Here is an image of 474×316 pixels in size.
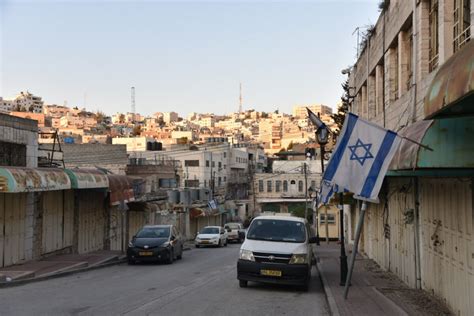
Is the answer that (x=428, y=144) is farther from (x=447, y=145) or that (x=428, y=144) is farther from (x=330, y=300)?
(x=330, y=300)

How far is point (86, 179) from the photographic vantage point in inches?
917

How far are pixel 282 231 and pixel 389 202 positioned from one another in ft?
16.1

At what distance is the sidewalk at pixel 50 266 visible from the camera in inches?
624

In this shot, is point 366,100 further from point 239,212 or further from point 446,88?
point 239,212

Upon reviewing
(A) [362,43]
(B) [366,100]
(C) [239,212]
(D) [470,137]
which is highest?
(A) [362,43]

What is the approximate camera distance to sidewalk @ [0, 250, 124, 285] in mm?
15844

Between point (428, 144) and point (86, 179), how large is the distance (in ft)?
55.4

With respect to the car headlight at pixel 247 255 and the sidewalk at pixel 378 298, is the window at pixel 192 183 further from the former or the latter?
the car headlight at pixel 247 255

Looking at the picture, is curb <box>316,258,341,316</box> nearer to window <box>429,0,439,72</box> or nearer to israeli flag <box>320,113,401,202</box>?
israeli flag <box>320,113,401,202</box>

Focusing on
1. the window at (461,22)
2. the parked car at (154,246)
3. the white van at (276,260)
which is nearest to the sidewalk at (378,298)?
the white van at (276,260)

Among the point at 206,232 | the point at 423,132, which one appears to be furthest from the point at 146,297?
the point at 206,232

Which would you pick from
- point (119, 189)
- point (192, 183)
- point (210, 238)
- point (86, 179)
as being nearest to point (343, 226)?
point (86, 179)

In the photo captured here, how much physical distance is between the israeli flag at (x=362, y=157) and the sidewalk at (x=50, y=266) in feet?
29.8

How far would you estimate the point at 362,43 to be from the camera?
86.9ft
